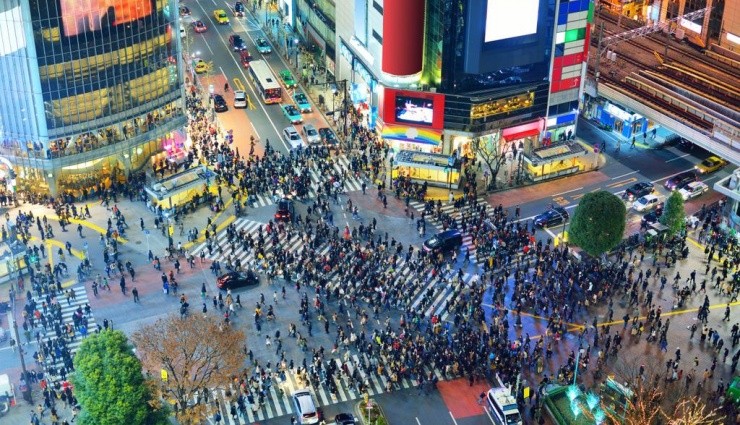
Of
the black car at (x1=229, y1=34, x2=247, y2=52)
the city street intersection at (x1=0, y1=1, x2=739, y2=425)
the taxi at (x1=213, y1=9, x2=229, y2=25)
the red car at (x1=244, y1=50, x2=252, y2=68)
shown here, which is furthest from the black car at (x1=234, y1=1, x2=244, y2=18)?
the city street intersection at (x1=0, y1=1, x2=739, y2=425)

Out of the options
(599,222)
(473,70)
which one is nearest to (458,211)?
(473,70)

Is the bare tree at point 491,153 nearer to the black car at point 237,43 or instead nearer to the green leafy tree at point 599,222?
the green leafy tree at point 599,222

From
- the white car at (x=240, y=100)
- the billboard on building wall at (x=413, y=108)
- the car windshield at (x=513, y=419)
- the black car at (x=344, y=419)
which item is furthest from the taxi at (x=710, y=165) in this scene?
the black car at (x=344, y=419)

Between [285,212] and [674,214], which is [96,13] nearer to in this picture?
[285,212]

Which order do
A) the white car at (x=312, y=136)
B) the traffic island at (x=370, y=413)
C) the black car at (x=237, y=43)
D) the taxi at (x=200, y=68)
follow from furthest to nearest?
the black car at (x=237, y=43) → the taxi at (x=200, y=68) → the white car at (x=312, y=136) → the traffic island at (x=370, y=413)

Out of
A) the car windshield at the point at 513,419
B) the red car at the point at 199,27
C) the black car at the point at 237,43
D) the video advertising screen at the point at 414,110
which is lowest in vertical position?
the car windshield at the point at 513,419

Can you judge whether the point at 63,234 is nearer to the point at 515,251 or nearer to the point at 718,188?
the point at 515,251
